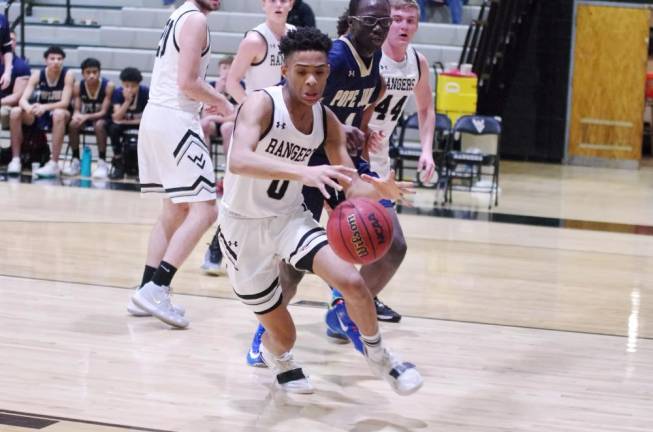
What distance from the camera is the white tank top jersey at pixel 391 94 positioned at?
5.73 m

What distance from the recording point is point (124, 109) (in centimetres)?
1183

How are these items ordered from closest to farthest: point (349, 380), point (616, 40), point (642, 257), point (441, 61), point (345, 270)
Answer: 1. point (345, 270)
2. point (349, 380)
3. point (642, 257)
4. point (441, 61)
5. point (616, 40)

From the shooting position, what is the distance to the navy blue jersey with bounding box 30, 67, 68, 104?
12.1m

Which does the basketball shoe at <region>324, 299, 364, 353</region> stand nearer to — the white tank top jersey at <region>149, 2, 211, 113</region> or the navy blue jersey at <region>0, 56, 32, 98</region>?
the white tank top jersey at <region>149, 2, 211, 113</region>

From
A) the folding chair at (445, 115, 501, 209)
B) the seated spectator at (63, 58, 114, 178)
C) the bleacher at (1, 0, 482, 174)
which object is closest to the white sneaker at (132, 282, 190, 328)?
the folding chair at (445, 115, 501, 209)

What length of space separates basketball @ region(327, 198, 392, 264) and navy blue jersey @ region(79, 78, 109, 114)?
857 centimetres

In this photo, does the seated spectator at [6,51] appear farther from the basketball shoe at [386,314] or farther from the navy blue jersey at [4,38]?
the basketball shoe at [386,314]

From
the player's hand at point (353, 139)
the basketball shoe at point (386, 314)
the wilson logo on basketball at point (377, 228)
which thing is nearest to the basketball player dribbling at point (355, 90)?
the player's hand at point (353, 139)

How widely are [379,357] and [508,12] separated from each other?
10227mm

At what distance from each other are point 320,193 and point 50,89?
8.02 metres

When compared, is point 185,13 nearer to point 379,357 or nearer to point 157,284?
point 157,284

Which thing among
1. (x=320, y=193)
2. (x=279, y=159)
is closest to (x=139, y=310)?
(x=320, y=193)

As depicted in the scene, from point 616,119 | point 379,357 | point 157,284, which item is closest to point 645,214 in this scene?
point 616,119

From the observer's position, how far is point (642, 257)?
8.41 meters
